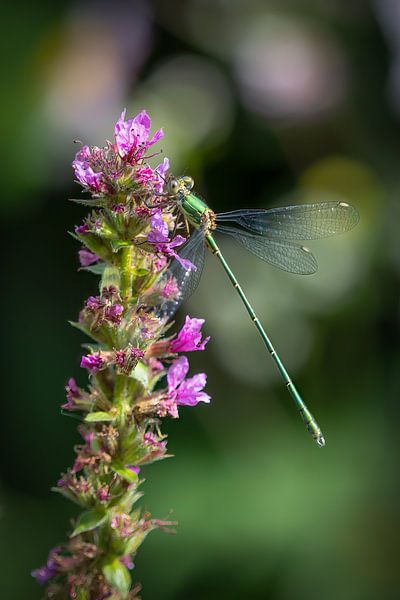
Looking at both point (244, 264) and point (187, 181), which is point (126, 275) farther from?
point (244, 264)

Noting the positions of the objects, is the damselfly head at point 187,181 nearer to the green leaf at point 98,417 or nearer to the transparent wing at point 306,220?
the transparent wing at point 306,220

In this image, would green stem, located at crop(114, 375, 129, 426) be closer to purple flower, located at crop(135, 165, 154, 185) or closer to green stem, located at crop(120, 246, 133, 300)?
green stem, located at crop(120, 246, 133, 300)

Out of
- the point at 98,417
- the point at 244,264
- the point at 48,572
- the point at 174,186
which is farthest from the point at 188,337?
the point at 244,264

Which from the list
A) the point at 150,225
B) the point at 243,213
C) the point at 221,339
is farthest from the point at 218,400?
the point at 150,225

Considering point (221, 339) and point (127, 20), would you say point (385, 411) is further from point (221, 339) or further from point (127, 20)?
point (127, 20)

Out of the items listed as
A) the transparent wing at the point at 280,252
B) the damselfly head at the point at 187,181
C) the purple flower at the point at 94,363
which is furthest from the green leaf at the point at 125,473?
the transparent wing at the point at 280,252

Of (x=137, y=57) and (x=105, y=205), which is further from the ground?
(x=137, y=57)
